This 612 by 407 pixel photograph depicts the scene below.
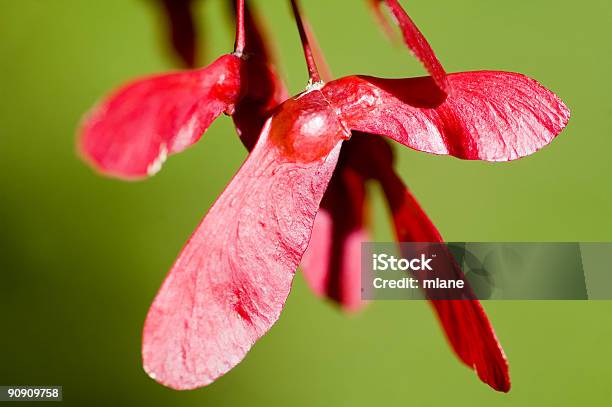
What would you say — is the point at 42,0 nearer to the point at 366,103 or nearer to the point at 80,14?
the point at 80,14

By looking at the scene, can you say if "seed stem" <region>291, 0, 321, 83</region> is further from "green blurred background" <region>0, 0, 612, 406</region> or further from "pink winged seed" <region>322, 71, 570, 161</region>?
"green blurred background" <region>0, 0, 612, 406</region>

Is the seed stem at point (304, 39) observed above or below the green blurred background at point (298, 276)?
below

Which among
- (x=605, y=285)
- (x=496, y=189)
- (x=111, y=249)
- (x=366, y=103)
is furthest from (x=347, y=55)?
(x=366, y=103)

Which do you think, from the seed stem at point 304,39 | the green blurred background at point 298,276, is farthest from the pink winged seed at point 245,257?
the green blurred background at point 298,276

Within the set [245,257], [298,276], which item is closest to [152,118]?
[245,257]

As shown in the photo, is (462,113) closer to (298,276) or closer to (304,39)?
(304,39)

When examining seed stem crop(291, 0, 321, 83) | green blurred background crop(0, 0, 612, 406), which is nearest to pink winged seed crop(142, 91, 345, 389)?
seed stem crop(291, 0, 321, 83)

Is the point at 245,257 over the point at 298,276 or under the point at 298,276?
under

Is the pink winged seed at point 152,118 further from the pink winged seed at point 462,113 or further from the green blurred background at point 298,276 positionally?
the green blurred background at point 298,276
